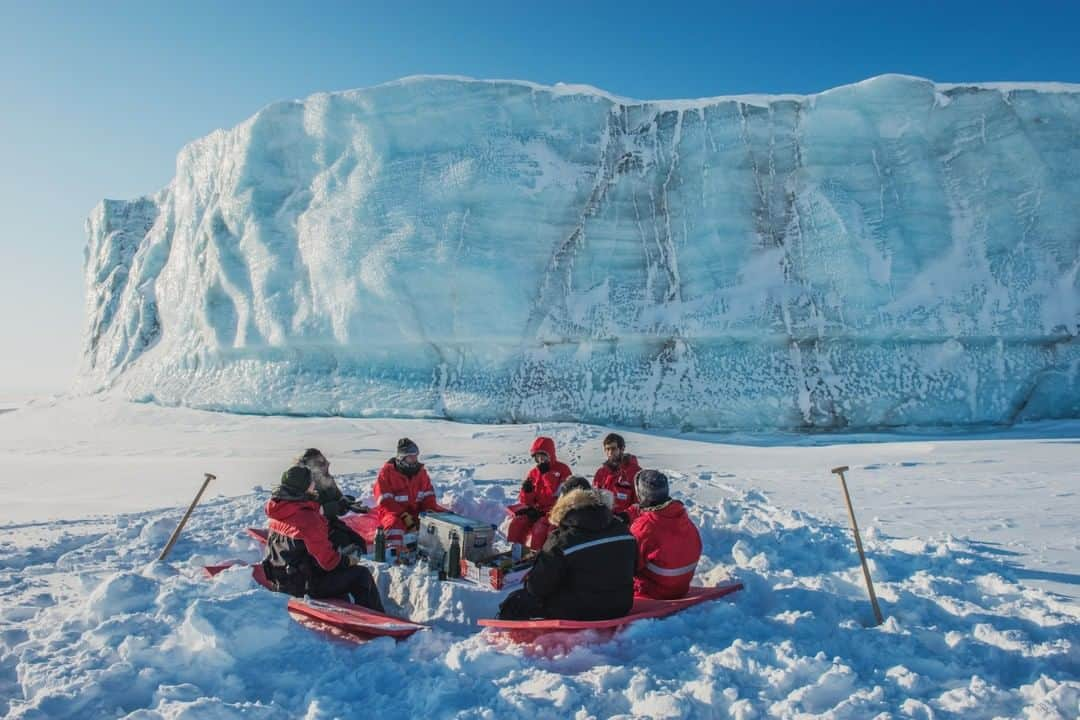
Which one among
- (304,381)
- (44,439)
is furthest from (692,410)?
(44,439)

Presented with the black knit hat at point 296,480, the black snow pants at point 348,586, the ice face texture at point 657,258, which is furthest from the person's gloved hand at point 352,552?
the ice face texture at point 657,258

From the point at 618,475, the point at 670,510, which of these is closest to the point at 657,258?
the point at 618,475

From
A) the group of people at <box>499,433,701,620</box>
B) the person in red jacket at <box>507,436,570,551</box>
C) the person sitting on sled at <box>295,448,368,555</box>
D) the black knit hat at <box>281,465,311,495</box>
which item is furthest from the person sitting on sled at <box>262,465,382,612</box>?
the person in red jacket at <box>507,436,570,551</box>

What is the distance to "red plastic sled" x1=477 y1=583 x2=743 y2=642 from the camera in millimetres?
3488

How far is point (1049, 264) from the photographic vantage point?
1278 cm

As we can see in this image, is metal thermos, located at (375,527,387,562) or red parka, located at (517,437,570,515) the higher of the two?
red parka, located at (517,437,570,515)

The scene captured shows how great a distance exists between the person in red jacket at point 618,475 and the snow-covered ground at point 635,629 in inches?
25.7

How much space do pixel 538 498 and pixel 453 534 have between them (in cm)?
154

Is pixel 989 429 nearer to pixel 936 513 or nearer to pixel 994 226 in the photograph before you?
pixel 994 226

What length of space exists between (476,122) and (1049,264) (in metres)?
10.7

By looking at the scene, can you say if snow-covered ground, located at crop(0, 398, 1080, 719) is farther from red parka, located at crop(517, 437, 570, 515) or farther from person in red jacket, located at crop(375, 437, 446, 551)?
red parka, located at crop(517, 437, 570, 515)

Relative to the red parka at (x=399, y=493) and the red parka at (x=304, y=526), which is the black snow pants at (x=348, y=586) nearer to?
the red parka at (x=304, y=526)

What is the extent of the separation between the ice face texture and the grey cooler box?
821cm

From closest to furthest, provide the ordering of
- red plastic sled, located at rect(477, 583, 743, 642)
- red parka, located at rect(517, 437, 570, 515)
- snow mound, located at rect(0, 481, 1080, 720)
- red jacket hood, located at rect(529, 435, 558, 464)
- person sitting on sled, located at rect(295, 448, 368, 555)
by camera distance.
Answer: snow mound, located at rect(0, 481, 1080, 720) < red plastic sled, located at rect(477, 583, 743, 642) < person sitting on sled, located at rect(295, 448, 368, 555) < red parka, located at rect(517, 437, 570, 515) < red jacket hood, located at rect(529, 435, 558, 464)
